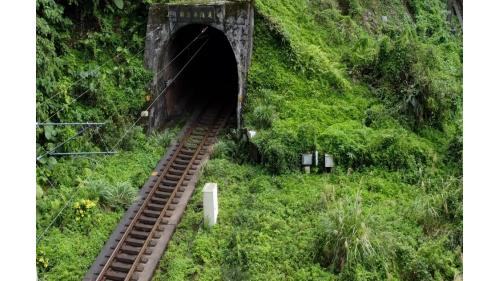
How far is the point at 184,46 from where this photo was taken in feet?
67.2

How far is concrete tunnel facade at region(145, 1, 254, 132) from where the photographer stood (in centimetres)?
1823

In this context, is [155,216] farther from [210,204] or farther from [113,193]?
[210,204]

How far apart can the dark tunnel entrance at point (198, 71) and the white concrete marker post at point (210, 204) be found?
722cm

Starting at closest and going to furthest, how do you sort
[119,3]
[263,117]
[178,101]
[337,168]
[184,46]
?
[337,168]
[263,117]
[119,3]
[184,46]
[178,101]

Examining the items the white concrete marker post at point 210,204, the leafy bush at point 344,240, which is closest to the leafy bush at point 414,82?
the leafy bush at point 344,240

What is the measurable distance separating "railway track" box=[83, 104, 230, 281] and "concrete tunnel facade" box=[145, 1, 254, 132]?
1.60 metres

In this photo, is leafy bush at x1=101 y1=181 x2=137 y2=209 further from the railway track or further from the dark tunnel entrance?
the dark tunnel entrance

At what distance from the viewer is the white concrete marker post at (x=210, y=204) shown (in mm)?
13156

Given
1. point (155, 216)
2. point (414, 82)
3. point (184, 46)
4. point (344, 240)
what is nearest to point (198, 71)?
point (184, 46)

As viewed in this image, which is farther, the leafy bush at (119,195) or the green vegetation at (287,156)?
the leafy bush at (119,195)

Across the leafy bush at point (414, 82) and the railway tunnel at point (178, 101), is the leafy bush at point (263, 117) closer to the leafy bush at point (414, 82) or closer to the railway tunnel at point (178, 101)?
the railway tunnel at point (178, 101)

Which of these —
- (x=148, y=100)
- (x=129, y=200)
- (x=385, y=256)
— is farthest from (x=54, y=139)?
(x=385, y=256)

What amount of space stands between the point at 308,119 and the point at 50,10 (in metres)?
8.71

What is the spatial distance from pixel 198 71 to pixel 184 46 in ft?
8.44
